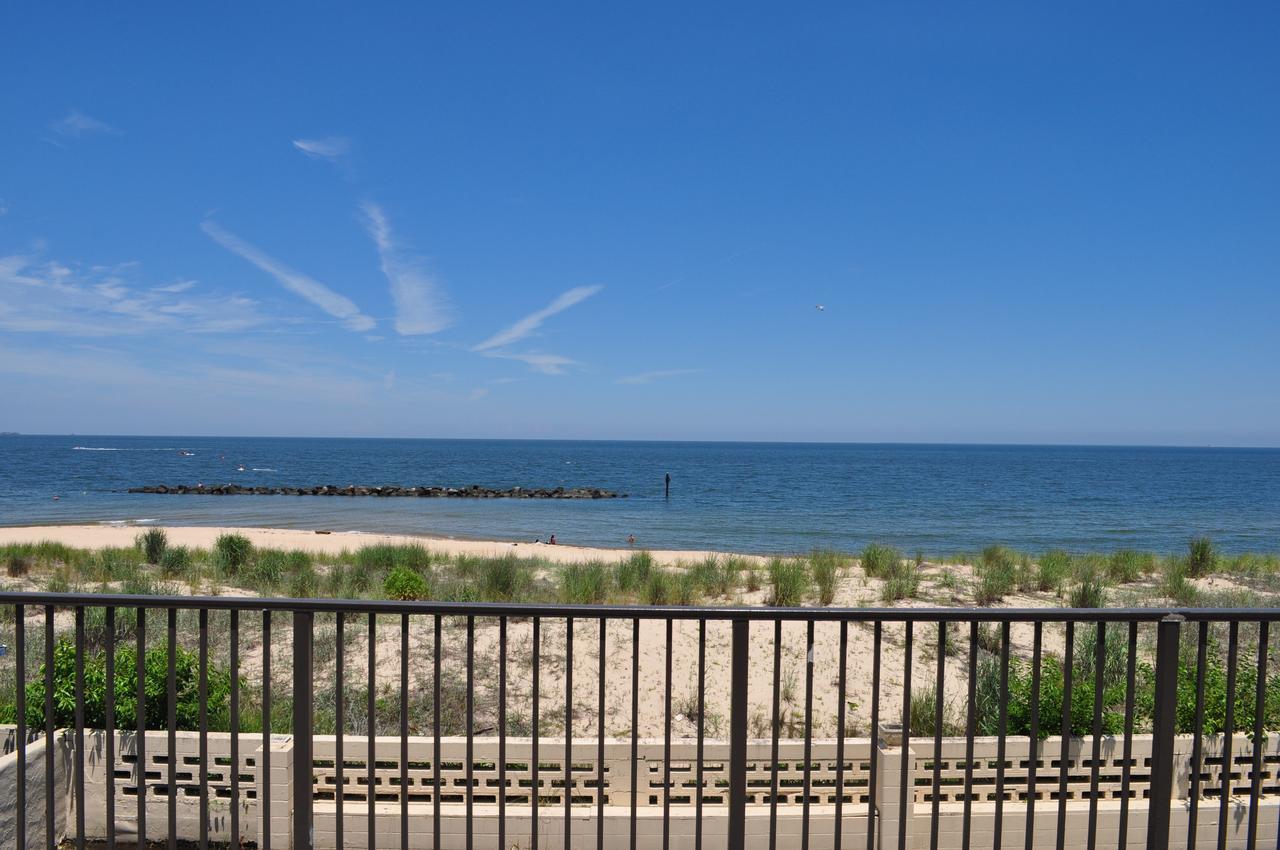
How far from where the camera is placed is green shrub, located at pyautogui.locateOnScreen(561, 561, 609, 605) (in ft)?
34.8

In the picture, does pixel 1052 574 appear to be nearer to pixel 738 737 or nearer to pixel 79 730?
pixel 738 737

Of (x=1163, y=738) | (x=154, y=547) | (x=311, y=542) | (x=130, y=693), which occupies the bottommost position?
(x=311, y=542)

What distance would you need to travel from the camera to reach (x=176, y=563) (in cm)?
1287

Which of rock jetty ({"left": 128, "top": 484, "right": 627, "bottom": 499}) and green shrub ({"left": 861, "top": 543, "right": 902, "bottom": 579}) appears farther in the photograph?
rock jetty ({"left": 128, "top": 484, "right": 627, "bottom": 499})

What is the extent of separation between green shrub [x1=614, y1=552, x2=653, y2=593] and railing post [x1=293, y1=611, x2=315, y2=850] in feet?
27.9

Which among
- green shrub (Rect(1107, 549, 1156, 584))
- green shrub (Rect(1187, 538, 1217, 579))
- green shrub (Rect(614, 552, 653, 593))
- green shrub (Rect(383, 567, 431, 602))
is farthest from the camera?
green shrub (Rect(1187, 538, 1217, 579))

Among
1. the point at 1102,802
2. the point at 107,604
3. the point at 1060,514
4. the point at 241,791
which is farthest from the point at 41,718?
the point at 1060,514

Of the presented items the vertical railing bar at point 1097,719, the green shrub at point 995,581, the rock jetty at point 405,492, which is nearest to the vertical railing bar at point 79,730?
the vertical railing bar at point 1097,719

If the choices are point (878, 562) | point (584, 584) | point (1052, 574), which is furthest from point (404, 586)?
point (1052, 574)

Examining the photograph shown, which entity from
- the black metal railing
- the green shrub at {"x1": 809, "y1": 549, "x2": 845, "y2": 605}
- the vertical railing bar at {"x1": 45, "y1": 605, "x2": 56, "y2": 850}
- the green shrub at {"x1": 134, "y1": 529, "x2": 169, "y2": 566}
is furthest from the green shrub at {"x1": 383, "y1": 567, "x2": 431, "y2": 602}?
the green shrub at {"x1": 134, "y1": 529, "x2": 169, "y2": 566}

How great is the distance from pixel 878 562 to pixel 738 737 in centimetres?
1282

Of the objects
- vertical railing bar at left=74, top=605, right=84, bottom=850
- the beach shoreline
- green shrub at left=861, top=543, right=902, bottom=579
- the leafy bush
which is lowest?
the beach shoreline

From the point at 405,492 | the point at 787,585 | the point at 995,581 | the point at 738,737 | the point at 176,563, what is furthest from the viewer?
the point at 405,492

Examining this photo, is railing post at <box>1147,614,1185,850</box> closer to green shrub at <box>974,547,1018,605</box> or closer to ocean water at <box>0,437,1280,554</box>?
green shrub at <box>974,547,1018,605</box>
